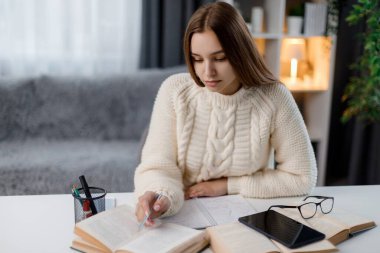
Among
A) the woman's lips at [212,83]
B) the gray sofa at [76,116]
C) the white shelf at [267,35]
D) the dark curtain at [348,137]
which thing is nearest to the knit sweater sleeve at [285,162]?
the woman's lips at [212,83]

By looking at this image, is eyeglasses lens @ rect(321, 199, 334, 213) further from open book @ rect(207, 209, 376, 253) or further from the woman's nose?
the woman's nose

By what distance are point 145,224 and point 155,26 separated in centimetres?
215

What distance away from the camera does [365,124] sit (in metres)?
2.96

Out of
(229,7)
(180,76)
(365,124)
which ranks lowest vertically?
(365,124)

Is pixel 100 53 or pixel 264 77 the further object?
pixel 100 53

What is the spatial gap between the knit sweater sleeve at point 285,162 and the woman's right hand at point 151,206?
11.9 inches

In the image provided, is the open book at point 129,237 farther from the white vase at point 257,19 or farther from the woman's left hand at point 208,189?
the white vase at point 257,19

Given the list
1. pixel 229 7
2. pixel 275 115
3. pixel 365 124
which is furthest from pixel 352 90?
pixel 229 7

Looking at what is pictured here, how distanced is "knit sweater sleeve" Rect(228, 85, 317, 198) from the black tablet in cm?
22

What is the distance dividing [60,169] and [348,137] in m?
2.03

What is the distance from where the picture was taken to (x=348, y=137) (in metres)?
3.39

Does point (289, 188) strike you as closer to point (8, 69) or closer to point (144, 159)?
point (144, 159)

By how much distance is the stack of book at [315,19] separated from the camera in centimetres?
307

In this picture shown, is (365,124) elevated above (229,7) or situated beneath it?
situated beneath
